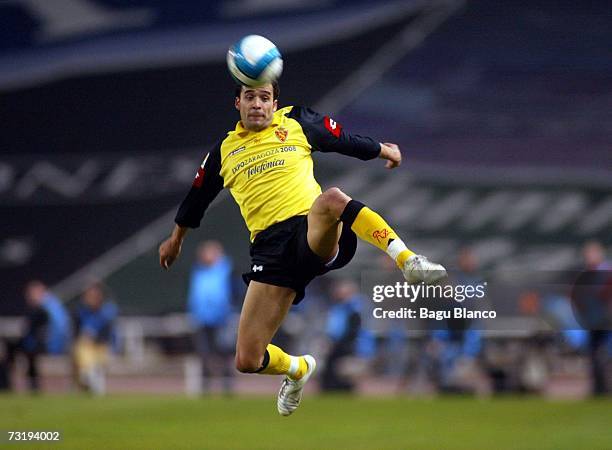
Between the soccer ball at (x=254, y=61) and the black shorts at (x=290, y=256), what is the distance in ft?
2.81

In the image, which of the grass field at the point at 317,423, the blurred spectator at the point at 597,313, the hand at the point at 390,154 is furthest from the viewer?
the blurred spectator at the point at 597,313

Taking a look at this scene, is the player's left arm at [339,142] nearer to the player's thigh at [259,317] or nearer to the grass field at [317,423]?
the player's thigh at [259,317]

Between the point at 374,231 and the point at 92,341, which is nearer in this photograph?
the point at 374,231

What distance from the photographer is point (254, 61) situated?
22.1 feet

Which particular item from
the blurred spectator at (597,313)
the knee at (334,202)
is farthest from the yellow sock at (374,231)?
the blurred spectator at (597,313)

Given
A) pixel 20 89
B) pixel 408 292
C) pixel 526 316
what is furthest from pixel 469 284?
pixel 20 89

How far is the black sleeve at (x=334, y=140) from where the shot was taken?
711cm

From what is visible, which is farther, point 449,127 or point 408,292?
point 449,127

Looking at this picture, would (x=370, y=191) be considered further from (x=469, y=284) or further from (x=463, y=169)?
(x=469, y=284)

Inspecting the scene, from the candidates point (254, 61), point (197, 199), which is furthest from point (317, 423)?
point (254, 61)

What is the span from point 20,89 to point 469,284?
43.5 feet

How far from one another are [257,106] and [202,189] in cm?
75

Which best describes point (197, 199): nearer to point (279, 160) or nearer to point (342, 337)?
point (279, 160)

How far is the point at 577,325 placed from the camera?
13.8 m
